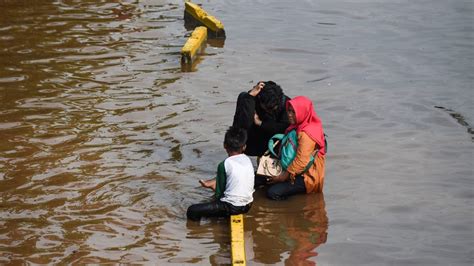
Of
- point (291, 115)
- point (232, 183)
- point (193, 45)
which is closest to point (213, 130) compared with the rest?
point (291, 115)

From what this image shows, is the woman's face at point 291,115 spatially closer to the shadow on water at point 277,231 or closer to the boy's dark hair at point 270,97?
the boy's dark hair at point 270,97

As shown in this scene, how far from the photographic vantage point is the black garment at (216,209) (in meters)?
8.31

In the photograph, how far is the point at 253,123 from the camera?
929 cm

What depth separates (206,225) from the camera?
850cm

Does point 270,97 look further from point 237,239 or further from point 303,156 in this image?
point 237,239

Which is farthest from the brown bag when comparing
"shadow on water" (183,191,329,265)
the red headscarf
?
the red headscarf

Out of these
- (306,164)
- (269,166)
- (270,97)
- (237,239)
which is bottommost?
(237,239)

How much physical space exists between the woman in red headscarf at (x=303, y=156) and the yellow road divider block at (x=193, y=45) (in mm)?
5520

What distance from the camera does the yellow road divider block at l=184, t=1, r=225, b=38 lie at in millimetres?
16250

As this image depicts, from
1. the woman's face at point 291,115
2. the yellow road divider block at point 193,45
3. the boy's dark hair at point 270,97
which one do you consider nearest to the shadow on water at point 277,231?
the woman's face at point 291,115

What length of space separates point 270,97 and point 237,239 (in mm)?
1881

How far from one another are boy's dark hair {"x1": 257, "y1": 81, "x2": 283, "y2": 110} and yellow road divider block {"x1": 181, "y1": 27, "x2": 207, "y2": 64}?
539cm

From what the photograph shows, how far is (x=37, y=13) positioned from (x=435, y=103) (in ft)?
28.9

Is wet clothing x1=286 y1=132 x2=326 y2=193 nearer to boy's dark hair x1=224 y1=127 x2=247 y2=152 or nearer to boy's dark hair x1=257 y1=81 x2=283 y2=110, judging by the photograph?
boy's dark hair x1=257 y1=81 x2=283 y2=110
